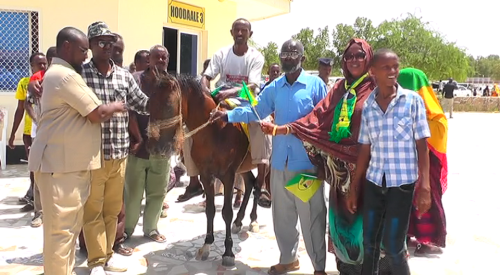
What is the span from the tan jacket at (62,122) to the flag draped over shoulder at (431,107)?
2.78 m

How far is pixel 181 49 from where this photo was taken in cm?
1113

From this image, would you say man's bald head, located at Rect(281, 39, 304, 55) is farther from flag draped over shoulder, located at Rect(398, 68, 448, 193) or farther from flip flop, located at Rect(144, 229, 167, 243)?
flip flop, located at Rect(144, 229, 167, 243)

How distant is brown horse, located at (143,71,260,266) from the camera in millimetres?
3592

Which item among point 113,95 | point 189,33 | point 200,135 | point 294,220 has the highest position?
point 189,33

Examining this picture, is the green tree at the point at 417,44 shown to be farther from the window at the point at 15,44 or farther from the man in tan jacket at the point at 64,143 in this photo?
the man in tan jacket at the point at 64,143

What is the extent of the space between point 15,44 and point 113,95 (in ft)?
20.4

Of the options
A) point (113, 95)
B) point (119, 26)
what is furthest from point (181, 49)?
point (113, 95)

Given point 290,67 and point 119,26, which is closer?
point 290,67

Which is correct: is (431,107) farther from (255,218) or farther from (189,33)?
(189,33)

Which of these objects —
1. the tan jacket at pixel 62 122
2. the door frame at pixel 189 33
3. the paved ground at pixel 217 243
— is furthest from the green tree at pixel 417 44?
the tan jacket at pixel 62 122

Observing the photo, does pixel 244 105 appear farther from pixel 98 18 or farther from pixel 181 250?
pixel 98 18

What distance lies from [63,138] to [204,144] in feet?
4.67

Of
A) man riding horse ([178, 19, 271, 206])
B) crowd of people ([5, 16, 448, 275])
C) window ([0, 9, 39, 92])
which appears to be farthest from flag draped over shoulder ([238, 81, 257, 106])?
window ([0, 9, 39, 92])

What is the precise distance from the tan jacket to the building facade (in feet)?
20.3
